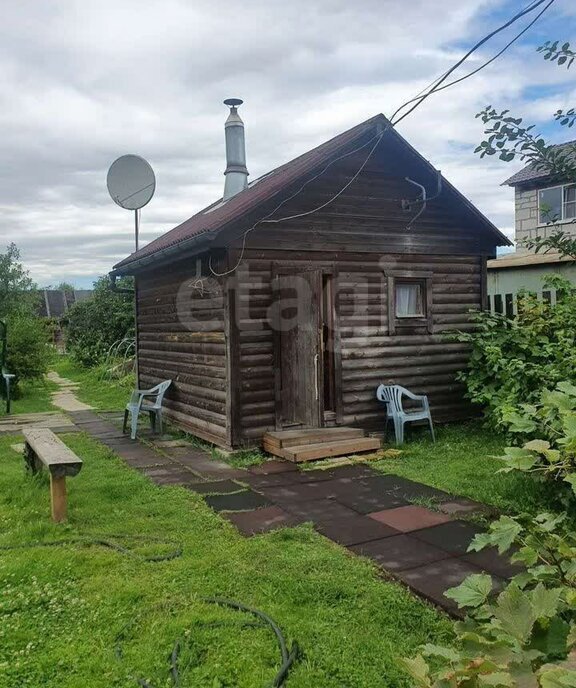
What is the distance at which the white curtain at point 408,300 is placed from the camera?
321 inches

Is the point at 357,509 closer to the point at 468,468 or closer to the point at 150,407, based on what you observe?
the point at 468,468

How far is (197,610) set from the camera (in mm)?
3064

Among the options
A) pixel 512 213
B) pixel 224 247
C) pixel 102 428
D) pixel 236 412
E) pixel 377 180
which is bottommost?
pixel 102 428

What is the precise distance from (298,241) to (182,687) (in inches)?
219

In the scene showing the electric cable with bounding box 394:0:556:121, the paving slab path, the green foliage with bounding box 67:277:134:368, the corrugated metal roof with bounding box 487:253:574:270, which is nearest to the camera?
the electric cable with bounding box 394:0:556:121

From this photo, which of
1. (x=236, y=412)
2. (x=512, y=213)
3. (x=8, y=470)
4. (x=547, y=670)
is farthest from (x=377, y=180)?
(x=512, y=213)

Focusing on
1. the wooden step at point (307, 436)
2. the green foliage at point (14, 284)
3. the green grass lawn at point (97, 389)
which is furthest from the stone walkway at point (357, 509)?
the green foliage at point (14, 284)

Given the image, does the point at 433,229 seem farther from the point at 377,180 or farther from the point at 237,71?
the point at 237,71

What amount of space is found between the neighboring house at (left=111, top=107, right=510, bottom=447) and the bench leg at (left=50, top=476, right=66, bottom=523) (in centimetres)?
265

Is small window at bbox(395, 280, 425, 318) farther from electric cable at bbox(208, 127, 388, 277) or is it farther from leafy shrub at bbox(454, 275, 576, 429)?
electric cable at bbox(208, 127, 388, 277)

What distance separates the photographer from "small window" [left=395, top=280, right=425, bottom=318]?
816 centimetres

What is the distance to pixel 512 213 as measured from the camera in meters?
17.2

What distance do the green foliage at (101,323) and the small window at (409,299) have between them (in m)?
12.1

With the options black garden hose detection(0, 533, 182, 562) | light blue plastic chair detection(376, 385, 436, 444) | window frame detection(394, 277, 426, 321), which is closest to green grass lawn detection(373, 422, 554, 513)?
light blue plastic chair detection(376, 385, 436, 444)
